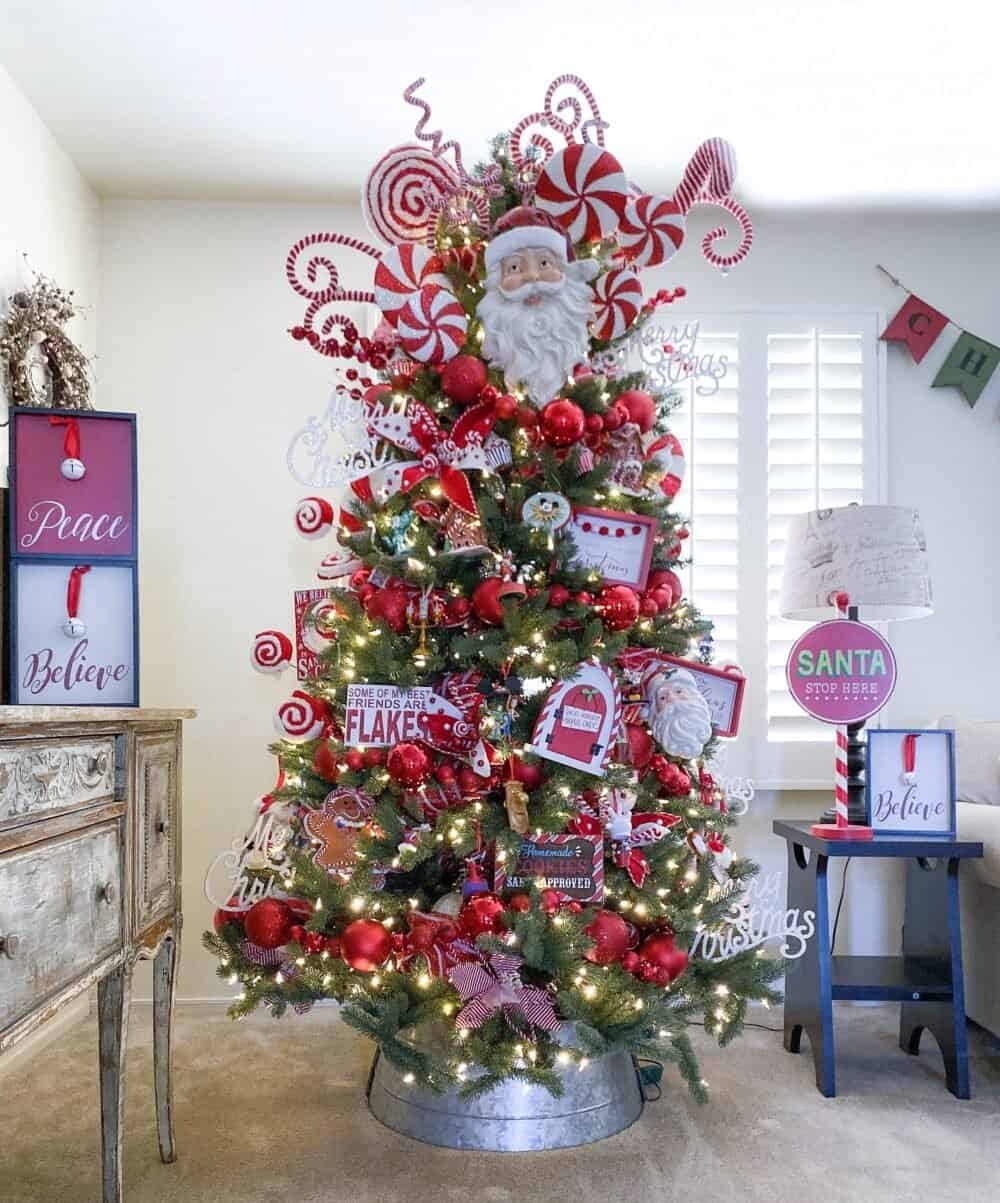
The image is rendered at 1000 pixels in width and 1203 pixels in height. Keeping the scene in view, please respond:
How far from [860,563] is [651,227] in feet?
3.28

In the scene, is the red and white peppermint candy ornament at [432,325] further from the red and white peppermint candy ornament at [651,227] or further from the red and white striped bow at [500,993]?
the red and white striped bow at [500,993]

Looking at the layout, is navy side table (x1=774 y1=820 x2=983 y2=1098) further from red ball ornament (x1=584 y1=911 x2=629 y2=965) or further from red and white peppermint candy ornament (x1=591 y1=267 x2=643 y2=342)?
red and white peppermint candy ornament (x1=591 y1=267 x2=643 y2=342)

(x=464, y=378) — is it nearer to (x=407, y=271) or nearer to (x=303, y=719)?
(x=407, y=271)

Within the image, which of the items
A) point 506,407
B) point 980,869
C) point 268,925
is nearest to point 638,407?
point 506,407

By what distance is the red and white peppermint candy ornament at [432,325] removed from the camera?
2176 mm

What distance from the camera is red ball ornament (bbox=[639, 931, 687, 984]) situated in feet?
6.89

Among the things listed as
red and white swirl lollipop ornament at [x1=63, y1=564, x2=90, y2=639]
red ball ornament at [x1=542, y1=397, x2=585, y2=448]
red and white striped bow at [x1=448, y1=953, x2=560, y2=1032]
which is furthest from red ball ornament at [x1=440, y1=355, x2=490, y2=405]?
red and white striped bow at [x1=448, y1=953, x2=560, y2=1032]

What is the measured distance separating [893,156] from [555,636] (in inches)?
74.2

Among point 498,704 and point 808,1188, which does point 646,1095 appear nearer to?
point 808,1188

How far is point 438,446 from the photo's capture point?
7.25 feet

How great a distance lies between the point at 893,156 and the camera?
3.05 meters

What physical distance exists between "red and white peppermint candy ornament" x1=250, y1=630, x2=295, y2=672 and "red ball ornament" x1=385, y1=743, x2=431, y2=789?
50 cm

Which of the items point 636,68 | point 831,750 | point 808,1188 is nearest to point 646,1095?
point 808,1188

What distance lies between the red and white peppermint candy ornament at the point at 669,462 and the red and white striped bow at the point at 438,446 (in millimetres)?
441
